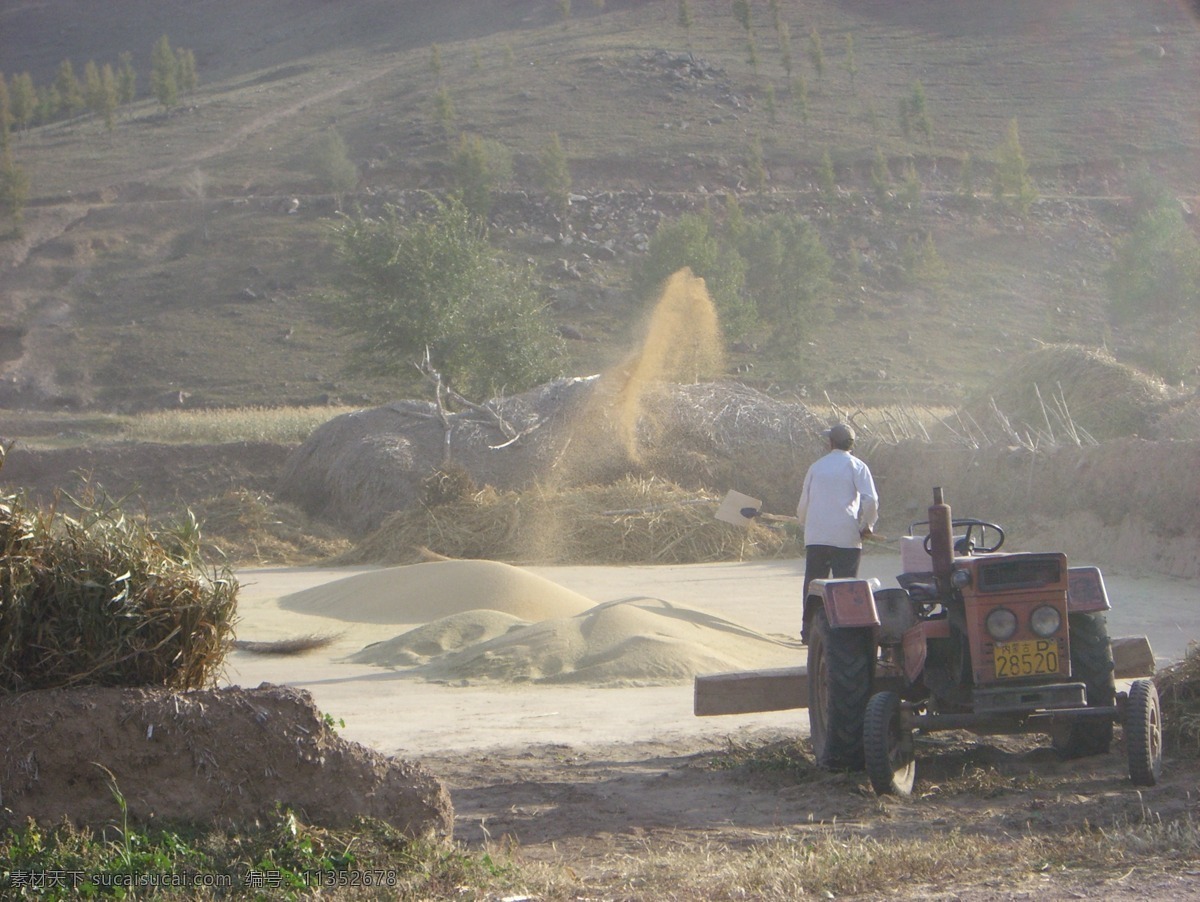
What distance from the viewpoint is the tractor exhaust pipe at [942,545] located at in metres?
5.91

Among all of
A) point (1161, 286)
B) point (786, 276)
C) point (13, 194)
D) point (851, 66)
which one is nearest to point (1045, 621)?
point (1161, 286)

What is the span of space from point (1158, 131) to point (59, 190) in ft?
206

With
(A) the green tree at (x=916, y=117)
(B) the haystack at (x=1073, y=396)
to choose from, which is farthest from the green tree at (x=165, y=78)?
(B) the haystack at (x=1073, y=396)

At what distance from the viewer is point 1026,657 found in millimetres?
5727

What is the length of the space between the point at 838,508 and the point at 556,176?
56513mm

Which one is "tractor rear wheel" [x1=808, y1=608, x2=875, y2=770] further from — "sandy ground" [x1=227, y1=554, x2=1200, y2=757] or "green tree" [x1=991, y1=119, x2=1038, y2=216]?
"green tree" [x1=991, y1=119, x2=1038, y2=216]

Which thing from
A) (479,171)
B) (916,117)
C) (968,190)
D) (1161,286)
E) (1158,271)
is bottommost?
(1161,286)

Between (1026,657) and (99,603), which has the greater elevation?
(99,603)

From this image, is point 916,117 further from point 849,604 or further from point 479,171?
→ point 849,604

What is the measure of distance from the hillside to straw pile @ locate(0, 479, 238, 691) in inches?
1370

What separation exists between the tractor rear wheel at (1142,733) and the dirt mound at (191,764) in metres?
3.21

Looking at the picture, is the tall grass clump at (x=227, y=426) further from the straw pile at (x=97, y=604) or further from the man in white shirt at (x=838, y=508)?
the straw pile at (x=97, y=604)

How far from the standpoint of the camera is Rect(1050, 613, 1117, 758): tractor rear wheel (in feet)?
20.2

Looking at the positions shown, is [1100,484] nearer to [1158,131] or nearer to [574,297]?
[574,297]
